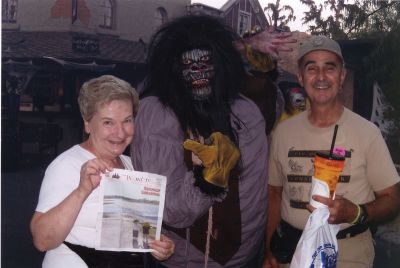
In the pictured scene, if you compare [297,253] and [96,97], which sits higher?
[96,97]

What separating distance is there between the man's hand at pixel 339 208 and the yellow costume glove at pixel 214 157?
1.01 ft

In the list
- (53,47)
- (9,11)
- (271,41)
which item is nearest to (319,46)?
(271,41)

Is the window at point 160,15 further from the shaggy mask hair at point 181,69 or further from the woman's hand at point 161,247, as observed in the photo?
the woman's hand at point 161,247

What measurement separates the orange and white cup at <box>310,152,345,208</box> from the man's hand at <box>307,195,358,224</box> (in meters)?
0.02

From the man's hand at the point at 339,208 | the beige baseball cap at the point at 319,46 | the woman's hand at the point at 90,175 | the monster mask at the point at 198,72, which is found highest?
the beige baseball cap at the point at 319,46

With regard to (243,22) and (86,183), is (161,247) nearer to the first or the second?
(86,183)

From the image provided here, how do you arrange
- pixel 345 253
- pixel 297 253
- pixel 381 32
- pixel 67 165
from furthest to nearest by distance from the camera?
pixel 381 32, pixel 345 253, pixel 297 253, pixel 67 165

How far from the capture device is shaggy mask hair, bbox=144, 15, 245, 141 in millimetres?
1881

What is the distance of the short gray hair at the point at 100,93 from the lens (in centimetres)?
158

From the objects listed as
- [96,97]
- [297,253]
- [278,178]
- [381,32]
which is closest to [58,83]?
[96,97]

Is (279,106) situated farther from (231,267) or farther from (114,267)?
(114,267)

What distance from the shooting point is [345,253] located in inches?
73.0

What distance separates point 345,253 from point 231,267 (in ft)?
1.41

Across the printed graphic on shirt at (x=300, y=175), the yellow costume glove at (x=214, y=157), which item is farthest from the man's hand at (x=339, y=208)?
the yellow costume glove at (x=214, y=157)
